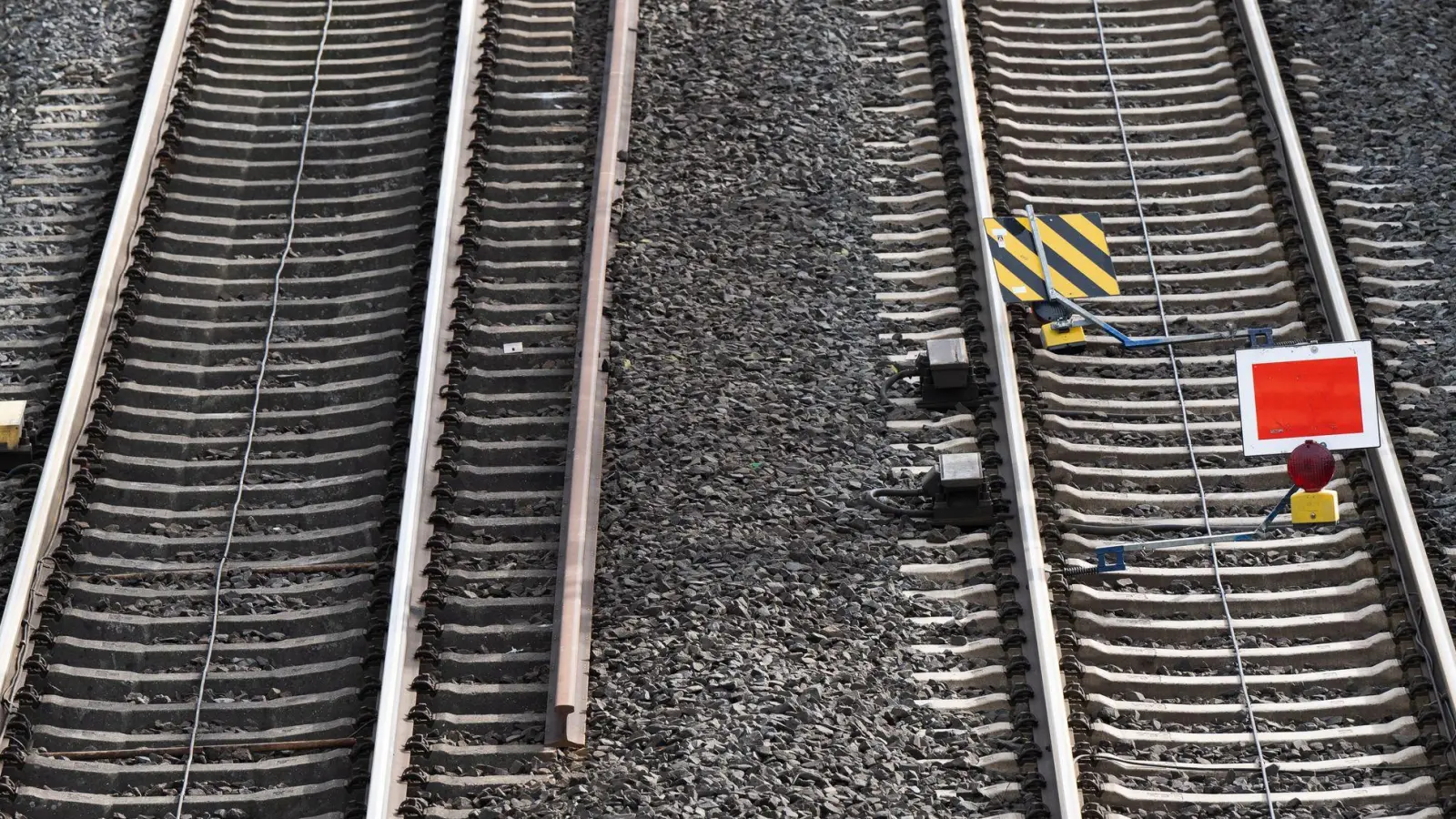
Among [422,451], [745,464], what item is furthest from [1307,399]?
[422,451]

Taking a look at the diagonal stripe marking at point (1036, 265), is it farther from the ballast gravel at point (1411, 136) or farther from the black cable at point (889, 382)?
the ballast gravel at point (1411, 136)

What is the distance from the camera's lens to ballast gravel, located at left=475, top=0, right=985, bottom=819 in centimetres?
775

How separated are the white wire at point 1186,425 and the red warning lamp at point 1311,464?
2.47ft

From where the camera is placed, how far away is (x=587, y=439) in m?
9.06

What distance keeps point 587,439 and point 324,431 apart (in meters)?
1.58

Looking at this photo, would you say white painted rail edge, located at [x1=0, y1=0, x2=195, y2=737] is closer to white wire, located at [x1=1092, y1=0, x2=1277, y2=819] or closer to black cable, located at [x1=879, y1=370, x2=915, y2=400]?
black cable, located at [x1=879, y1=370, x2=915, y2=400]

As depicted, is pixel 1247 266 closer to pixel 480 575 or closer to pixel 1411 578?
pixel 1411 578

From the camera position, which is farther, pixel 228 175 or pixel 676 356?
pixel 228 175

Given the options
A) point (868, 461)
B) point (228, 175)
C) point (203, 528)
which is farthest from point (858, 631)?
point (228, 175)

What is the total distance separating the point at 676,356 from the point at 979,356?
167 cm

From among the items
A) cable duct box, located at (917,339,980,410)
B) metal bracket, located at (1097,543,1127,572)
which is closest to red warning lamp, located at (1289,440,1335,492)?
metal bracket, located at (1097,543,1127,572)

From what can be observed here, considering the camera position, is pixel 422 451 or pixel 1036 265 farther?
pixel 1036 265

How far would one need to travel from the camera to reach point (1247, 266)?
10.1 meters

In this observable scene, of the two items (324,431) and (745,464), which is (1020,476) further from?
(324,431)
